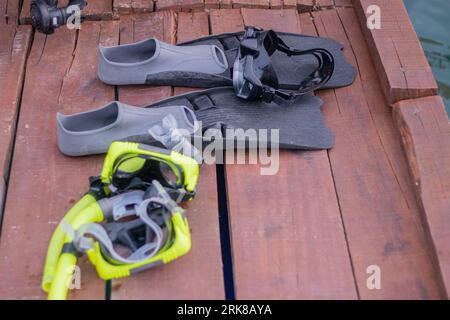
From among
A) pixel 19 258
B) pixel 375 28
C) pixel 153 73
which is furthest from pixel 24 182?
pixel 375 28

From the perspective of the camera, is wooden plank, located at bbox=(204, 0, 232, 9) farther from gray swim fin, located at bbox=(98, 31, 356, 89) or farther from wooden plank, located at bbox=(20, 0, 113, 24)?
wooden plank, located at bbox=(20, 0, 113, 24)

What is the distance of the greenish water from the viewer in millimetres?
2865

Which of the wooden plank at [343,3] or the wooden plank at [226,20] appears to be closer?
the wooden plank at [226,20]

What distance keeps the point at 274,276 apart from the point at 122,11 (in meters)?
1.29

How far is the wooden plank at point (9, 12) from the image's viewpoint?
2428 mm

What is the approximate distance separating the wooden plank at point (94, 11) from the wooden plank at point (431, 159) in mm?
1125

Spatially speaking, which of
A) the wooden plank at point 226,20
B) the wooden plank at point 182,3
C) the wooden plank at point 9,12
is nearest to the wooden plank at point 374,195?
the wooden plank at point 226,20

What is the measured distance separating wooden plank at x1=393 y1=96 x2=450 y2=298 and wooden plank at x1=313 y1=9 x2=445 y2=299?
4 cm

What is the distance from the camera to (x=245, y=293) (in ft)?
5.36

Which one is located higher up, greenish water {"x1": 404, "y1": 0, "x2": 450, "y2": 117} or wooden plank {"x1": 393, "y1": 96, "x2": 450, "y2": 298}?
greenish water {"x1": 404, "y1": 0, "x2": 450, "y2": 117}

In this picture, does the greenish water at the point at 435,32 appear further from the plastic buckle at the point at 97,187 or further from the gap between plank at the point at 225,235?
the plastic buckle at the point at 97,187

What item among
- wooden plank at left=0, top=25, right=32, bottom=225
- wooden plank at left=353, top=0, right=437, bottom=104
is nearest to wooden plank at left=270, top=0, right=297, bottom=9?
wooden plank at left=353, top=0, right=437, bottom=104

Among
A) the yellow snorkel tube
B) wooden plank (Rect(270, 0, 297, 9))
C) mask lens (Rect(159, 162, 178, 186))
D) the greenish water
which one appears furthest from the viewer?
the greenish water
